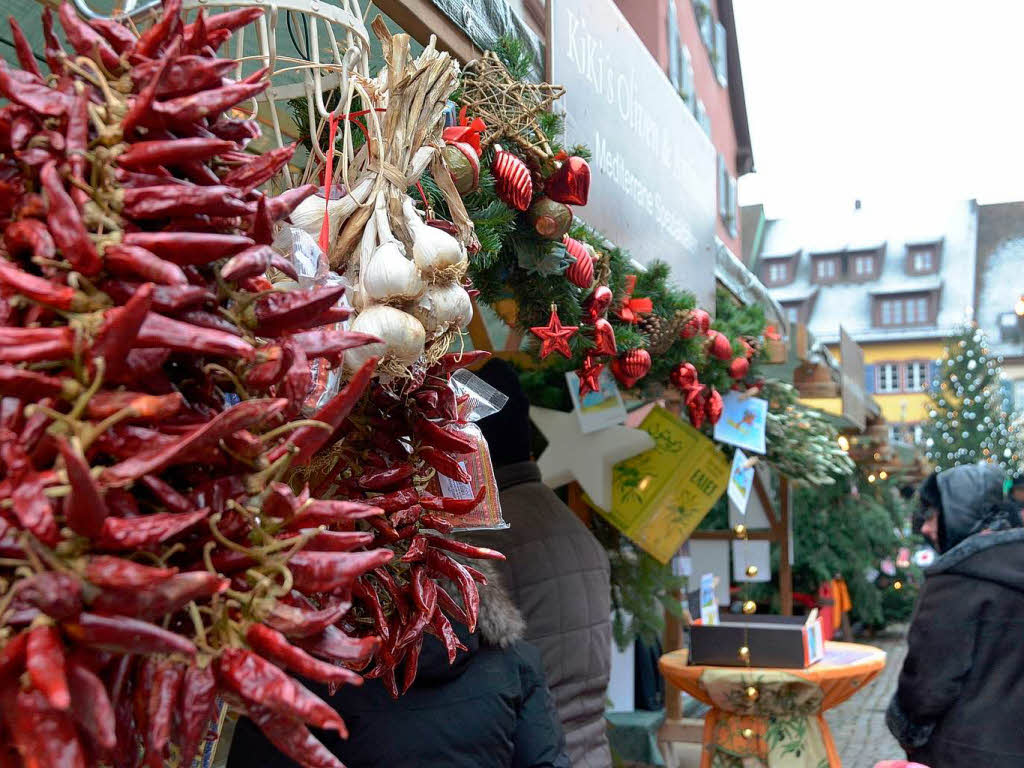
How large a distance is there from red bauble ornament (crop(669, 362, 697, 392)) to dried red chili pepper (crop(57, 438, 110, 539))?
3.27m

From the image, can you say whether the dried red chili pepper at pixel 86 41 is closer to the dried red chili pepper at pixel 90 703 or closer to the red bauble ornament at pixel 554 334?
the dried red chili pepper at pixel 90 703

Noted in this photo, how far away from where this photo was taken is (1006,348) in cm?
3353

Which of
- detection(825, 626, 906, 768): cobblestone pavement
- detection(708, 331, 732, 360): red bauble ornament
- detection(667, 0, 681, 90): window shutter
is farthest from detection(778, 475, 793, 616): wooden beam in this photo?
detection(708, 331, 732, 360): red bauble ornament

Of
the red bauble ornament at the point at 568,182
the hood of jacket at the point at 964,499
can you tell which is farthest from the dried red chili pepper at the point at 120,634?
the hood of jacket at the point at 964,499

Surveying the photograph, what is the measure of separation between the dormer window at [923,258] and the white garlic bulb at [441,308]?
35.4m

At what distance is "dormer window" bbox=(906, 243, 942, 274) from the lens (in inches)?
1335

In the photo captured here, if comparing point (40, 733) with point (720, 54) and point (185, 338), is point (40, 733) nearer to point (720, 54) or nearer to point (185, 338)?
point (185, 338)

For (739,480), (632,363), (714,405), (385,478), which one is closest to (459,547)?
(385,478)

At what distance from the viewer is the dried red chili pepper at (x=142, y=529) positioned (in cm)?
74

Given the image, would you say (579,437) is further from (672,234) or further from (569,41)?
(569,41)

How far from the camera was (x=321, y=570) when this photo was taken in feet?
2.85

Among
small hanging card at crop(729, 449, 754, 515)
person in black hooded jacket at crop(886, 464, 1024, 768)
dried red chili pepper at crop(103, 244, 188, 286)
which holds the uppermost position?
dried red chili pepper at crop(103, 244, 188, 286)

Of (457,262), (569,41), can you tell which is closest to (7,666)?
(457,262)

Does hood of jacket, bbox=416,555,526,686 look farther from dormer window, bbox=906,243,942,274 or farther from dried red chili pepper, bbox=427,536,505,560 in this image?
dormer window, bbox=906,243,942,274
